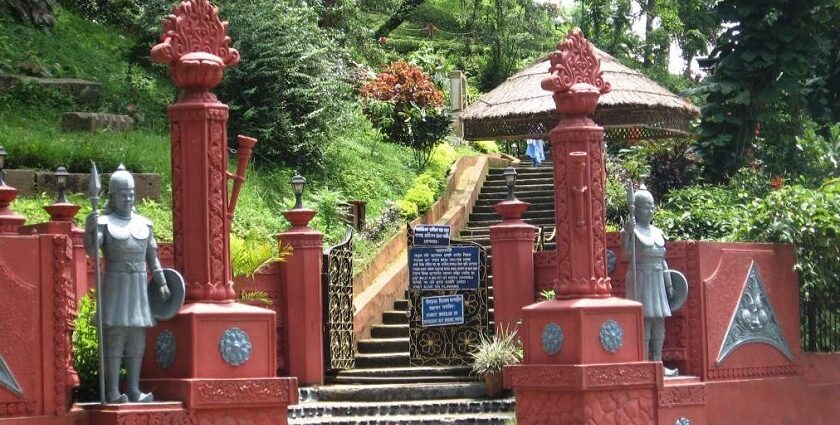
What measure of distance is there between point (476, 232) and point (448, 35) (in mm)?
21831

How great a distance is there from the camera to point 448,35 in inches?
1706

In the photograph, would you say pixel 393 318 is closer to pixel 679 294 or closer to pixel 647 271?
pixel 679 294

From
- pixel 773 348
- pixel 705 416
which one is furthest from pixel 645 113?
pixel 705 416

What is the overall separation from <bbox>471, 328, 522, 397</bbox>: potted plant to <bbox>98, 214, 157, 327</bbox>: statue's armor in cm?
548

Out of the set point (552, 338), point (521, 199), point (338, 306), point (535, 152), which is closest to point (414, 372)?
point (338, 306)

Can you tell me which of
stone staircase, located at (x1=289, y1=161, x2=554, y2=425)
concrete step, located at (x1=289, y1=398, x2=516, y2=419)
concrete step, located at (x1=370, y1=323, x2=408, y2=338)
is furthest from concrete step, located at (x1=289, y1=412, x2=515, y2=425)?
concrete step, located at (x1=370, y1=323, x2=408, y2=338)

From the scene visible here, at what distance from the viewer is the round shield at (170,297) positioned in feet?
35.9

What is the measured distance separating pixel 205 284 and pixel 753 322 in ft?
21.5

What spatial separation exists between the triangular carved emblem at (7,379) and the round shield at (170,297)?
3.80 ft

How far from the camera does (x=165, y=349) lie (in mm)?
11156

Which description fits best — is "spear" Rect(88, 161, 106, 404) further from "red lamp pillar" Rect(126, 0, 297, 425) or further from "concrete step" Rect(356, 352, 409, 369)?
"concrete step" Rect(356, 352, 409, 369)

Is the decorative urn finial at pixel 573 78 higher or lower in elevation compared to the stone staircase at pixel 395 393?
higher

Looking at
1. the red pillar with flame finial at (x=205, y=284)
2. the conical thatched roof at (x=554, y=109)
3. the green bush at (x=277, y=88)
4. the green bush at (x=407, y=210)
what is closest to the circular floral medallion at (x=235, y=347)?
the red pillar with flame finial at (x=205, y=284)

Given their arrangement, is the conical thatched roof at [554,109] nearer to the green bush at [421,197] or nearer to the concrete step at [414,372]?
the green bush at [421,197]
